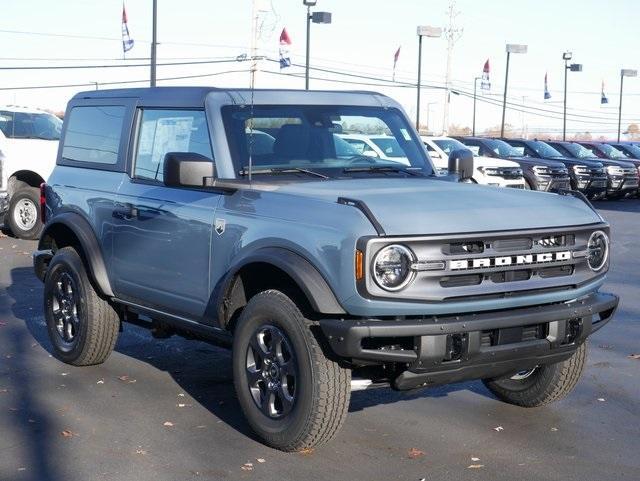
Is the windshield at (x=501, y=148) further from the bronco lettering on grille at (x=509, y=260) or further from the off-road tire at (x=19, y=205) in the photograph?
the bronco lettering on grille at (x=509, y=260)

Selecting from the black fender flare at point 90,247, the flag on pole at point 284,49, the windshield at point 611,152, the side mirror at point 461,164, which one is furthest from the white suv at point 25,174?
the windshield at point 611,152

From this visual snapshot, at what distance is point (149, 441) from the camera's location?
19.6 ft

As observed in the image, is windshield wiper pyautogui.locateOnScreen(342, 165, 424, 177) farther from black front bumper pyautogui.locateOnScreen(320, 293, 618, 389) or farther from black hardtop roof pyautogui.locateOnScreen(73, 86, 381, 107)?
black front bumper pyautogui.locateOnScreen(320, 293, 618, 389)

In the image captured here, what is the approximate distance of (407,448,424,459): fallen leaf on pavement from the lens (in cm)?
571

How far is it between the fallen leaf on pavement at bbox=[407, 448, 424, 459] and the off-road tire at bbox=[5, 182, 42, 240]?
468 inches

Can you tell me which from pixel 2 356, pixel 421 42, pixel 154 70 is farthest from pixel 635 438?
pixel 421 42

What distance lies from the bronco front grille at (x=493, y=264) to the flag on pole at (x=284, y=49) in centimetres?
3222

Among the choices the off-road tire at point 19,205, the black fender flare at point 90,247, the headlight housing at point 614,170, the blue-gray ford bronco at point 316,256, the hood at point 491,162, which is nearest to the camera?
the blue-gray ford bronco at point 316,256

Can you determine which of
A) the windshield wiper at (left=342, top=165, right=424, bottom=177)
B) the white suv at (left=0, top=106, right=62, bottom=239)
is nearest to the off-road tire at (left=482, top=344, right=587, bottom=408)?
the windshield wiper at (left=342, top=165, right=424, bottom=177)

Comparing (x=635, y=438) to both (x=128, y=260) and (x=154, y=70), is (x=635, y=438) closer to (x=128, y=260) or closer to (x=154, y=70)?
(x=128, y=260)

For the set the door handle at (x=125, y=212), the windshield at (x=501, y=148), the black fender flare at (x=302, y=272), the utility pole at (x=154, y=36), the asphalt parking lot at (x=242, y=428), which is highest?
the utility pole at (x=154, y=36)

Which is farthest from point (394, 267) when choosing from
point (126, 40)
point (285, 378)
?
point (126, 40)

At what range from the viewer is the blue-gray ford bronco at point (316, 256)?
5.31 metres

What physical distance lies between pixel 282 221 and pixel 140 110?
2.06 metres
